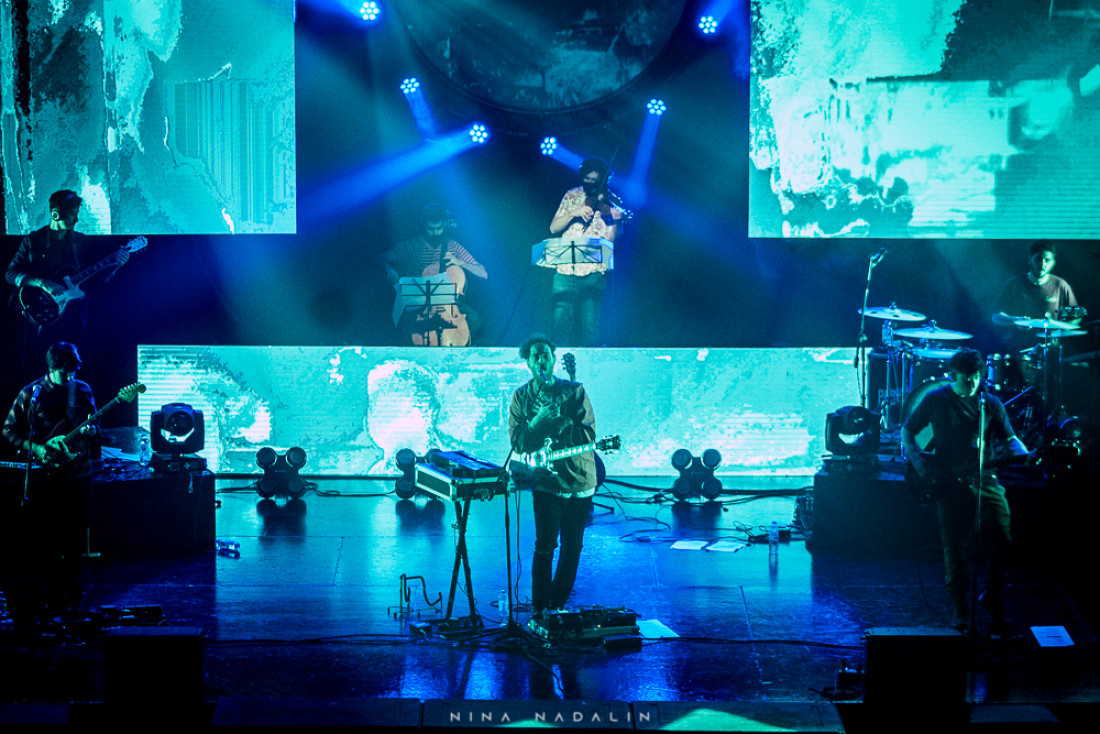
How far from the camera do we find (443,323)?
1088 centimetres

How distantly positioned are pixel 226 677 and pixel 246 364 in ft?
18.2

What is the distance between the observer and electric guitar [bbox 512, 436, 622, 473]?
19.9 ft

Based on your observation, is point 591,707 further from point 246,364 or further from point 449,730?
point 246,364

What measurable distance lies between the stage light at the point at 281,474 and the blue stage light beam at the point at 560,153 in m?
4.14

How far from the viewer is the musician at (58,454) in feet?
22.6

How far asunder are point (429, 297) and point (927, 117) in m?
5.47

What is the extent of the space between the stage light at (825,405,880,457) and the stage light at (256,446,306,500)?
4891 millimetres

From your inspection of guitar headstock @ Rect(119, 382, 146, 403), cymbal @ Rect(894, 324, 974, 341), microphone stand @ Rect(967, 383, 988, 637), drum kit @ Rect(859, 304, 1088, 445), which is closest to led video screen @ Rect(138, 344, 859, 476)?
drum kit @ Rect(859, 304, 1088, 445)

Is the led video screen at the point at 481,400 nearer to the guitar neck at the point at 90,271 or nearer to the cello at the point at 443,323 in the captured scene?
the cello at the point at 443,323

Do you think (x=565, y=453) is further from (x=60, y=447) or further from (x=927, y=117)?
(x=927, y=117)

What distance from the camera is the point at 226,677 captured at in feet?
17.8

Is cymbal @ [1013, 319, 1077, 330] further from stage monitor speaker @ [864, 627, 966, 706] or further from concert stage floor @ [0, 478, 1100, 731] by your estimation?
stage monitor speaker @ [864, 627, 966, 706]

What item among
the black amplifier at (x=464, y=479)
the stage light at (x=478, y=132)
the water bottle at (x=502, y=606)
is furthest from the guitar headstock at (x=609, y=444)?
the stage light at (x=478, y=132)

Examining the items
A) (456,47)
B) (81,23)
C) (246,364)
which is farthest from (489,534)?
(81,23)
